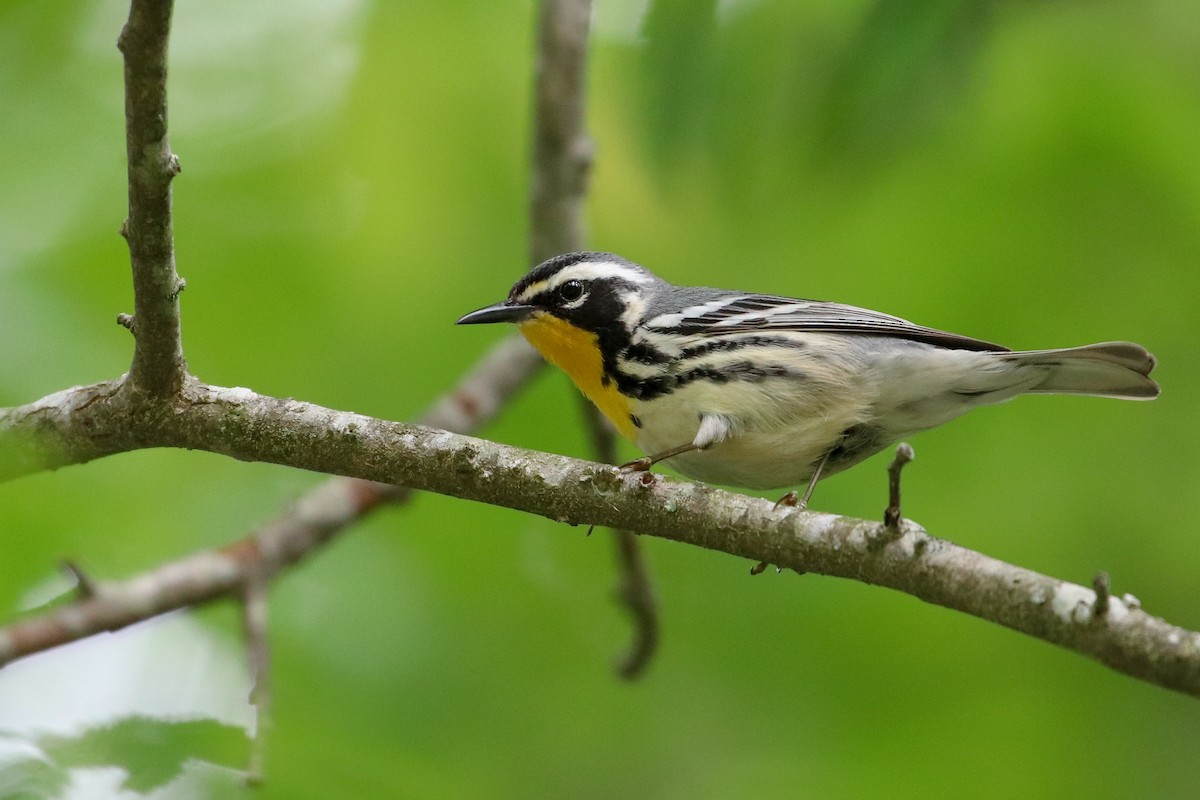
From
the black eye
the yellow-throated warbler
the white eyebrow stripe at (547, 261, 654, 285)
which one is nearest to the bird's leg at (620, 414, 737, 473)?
the yellow-throated warbler

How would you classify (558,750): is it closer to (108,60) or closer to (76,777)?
(76,777)

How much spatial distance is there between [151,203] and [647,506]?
1.65 metres

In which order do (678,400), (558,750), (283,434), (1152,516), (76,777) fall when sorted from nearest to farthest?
1. (76,777)
2. (283,434)
3. (678,400)
4. (1152,516)
5. (558,750)

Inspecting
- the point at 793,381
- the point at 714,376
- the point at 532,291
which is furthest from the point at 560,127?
the point at 793,381

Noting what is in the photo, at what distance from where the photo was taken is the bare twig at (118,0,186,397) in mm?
2803

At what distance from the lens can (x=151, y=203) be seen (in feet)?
10.3

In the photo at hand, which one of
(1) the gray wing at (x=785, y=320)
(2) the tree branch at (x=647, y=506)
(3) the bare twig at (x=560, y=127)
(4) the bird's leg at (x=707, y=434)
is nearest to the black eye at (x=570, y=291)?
(1) the gray wing at (x=785, y=320)

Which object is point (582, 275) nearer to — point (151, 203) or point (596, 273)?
point (596, 273)

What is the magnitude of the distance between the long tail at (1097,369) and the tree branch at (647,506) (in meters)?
1.83

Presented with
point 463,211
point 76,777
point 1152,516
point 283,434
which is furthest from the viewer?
point 463,211

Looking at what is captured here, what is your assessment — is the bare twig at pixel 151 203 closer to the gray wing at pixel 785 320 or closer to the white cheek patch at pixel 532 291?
the white cheek patch at pixel 532 291

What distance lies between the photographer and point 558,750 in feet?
22.8

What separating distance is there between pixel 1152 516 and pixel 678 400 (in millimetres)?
3275

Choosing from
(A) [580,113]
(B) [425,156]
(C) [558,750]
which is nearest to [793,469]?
(A) [580,113]
